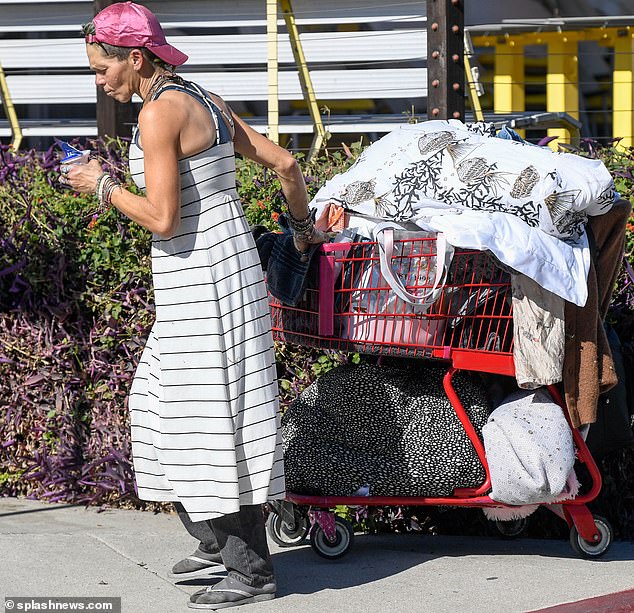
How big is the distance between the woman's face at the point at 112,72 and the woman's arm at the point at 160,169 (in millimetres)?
211

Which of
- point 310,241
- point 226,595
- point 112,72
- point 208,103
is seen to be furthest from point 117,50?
point 226,595

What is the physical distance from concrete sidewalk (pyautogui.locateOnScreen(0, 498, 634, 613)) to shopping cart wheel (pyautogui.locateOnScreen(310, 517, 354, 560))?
0.05 meters

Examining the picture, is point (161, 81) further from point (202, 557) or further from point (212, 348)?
point (202, 557)

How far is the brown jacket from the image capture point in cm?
415

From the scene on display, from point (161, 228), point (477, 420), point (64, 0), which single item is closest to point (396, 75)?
point (64, 0)

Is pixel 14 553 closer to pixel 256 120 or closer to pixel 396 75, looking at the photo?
pixel 256 120

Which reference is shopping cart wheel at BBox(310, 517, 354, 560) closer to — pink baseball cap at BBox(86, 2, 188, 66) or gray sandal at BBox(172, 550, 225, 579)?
gray sandal at BBox(172, 550, 225, 579)

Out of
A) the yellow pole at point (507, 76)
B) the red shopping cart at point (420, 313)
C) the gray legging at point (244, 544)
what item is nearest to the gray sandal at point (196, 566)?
the gray legging at point (244, 544)

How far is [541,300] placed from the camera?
401 cm

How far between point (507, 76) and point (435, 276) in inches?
297

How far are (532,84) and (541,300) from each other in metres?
7.70

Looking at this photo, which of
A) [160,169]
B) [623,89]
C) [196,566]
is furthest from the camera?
[623,89]

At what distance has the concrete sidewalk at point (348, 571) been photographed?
3998mm

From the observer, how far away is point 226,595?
12.8 ft
